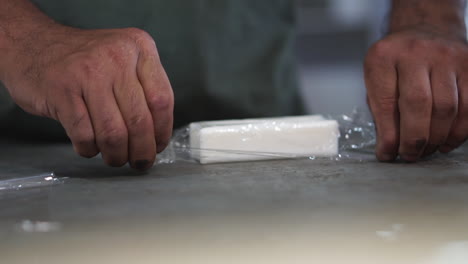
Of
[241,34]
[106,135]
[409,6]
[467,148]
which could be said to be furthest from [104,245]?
[241,34]

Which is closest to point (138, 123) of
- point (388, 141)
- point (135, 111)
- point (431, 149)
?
point (135, 111)

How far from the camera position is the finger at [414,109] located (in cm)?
96

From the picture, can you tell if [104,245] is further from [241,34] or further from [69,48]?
[241,34]

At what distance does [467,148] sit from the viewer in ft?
3.82

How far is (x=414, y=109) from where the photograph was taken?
3.17ft

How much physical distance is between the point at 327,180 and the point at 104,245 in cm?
40

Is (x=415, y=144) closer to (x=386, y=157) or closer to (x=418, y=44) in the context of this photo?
(x=386, y=157)

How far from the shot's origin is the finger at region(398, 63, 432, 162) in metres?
0.96

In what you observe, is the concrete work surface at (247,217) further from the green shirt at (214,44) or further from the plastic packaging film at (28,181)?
the green shirt at (214,44)

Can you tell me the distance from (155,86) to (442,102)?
1.76 ft

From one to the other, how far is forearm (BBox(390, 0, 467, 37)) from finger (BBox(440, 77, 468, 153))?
0.68ft

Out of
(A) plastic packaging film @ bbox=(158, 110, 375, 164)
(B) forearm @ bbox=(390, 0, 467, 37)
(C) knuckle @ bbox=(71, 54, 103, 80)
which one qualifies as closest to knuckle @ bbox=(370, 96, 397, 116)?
(A) plastic packaging film @ bbox=(158, 110, 375, 164)

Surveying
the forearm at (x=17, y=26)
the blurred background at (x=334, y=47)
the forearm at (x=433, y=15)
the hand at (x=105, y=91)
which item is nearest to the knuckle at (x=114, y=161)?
the hand at (x=105, y=91)

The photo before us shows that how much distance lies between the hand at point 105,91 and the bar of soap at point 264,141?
134 millimetres
